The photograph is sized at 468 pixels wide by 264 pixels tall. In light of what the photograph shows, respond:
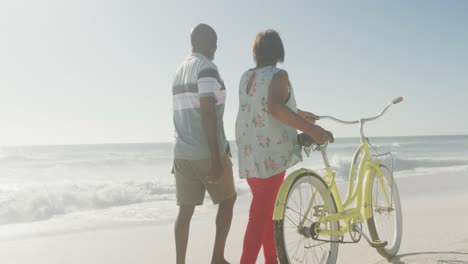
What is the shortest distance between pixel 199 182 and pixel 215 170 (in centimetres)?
27

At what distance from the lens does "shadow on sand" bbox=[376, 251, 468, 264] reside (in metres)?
3.71

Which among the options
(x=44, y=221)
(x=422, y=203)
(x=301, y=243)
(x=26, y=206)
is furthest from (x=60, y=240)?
(x=422, y=203)

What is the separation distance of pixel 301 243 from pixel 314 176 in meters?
0.47

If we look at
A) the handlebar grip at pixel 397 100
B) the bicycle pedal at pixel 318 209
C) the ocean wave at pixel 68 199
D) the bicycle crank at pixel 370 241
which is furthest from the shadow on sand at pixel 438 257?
the ocean wave at pixel 68 199

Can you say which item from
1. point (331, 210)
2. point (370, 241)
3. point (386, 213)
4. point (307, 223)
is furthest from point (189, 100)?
point (386, 213)

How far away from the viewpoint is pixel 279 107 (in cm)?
279

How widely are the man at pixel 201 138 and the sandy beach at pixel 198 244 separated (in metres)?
1.44

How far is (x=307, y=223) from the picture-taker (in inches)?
122

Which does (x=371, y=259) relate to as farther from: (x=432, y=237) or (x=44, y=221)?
(x=44, y=221)

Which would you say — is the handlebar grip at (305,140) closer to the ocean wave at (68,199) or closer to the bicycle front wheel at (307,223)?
the bicycle front wheel at (307,223)

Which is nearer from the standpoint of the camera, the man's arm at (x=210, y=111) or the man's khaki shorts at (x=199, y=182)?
the man's arm at (x=210, y=111)

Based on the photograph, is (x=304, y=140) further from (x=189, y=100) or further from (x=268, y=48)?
(x=189, y=100)

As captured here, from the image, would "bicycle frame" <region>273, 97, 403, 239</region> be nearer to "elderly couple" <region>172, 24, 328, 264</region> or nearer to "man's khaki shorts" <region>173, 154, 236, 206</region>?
"elderly couple" <region>172, 24, 328, 264</region>

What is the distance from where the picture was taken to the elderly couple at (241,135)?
9.43ft
